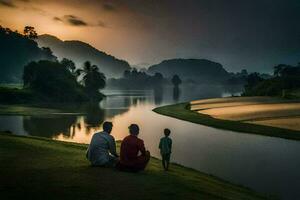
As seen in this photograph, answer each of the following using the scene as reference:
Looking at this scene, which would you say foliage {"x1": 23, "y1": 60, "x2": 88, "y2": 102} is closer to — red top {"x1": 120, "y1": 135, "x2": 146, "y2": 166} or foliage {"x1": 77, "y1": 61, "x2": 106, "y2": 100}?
foliage {"x1": 77, "y1": 61, "x2": 106, "y2": 100}

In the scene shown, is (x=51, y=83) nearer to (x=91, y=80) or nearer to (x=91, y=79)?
(x=91, y=80)

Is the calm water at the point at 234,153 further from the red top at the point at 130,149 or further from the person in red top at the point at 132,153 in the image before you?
the red top at the point at 130,149

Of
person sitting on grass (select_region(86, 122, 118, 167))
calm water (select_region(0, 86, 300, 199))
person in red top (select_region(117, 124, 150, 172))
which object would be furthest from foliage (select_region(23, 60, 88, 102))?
person in red top (select_region(117, 124, 150, 172))

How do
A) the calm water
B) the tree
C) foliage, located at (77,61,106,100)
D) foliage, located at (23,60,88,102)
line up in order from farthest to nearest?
foliage, located at (77,61,106,100) < the tree < foliage, located at (23,60,88,102) < the calm water

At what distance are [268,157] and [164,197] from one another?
1061 inches

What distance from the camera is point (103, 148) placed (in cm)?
A: 1850

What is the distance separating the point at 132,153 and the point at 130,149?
28cm

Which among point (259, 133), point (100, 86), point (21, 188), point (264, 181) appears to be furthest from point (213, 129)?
point (100, 86)

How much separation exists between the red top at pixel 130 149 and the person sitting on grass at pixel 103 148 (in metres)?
0.65

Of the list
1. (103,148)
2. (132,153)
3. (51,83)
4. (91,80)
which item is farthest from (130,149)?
(91,80)

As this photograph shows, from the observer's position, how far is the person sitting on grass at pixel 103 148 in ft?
60.3

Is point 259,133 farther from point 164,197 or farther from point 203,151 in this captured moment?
point 164,197

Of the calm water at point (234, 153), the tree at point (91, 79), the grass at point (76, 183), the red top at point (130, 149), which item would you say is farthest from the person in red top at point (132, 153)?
the tree at point (91, 79)

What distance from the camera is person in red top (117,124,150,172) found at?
18.1 meters
